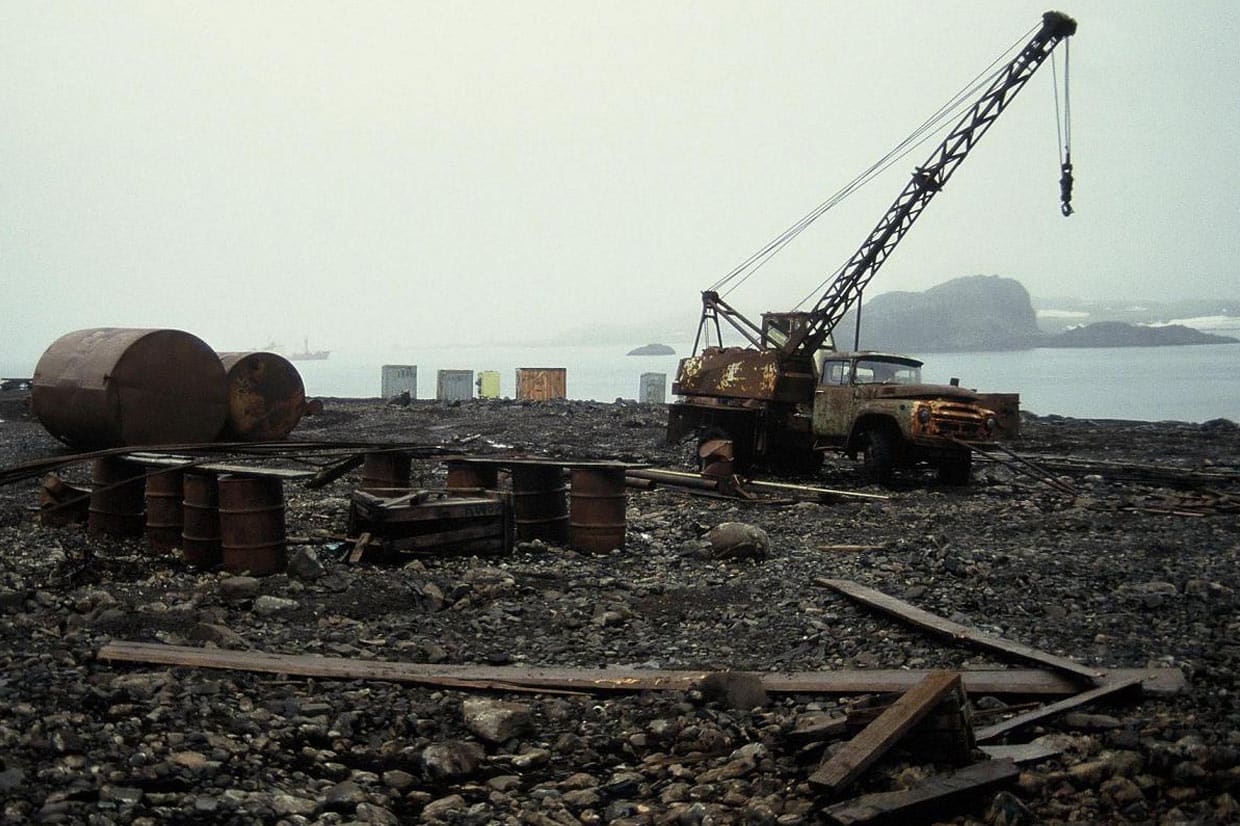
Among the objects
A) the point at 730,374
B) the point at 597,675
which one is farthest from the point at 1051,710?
the point at 730,374

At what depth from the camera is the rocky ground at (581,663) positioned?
3711 mm

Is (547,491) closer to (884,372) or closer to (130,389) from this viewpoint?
(130,389)

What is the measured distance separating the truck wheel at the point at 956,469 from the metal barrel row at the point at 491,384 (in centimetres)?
1977

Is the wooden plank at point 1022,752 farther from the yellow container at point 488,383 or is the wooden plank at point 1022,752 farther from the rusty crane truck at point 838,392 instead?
the yellow container at point 488,383

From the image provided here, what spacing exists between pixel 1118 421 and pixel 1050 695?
2703 centimetres

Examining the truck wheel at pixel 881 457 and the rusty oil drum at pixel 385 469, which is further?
the truck wheel at pixel 881 457

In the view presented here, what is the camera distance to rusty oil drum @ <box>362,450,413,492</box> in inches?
354

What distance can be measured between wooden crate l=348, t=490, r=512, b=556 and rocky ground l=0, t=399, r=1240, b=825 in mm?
224

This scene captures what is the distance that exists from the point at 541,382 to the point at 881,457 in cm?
2171

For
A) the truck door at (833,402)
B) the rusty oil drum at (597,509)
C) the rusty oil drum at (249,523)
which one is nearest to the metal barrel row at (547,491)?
the rusty oil drum at (597,509)

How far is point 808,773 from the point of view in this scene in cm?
397

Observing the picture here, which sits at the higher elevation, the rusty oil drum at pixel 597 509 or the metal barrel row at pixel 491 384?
the metal barrel row at pixel 491 384

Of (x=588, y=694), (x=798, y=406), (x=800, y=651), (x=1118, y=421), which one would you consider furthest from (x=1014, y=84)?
(x=588, y=694)

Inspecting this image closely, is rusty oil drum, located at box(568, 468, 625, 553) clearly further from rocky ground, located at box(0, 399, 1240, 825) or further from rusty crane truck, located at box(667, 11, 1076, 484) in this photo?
rusty crane truck, located at box(667, 11, 1076, 484)
